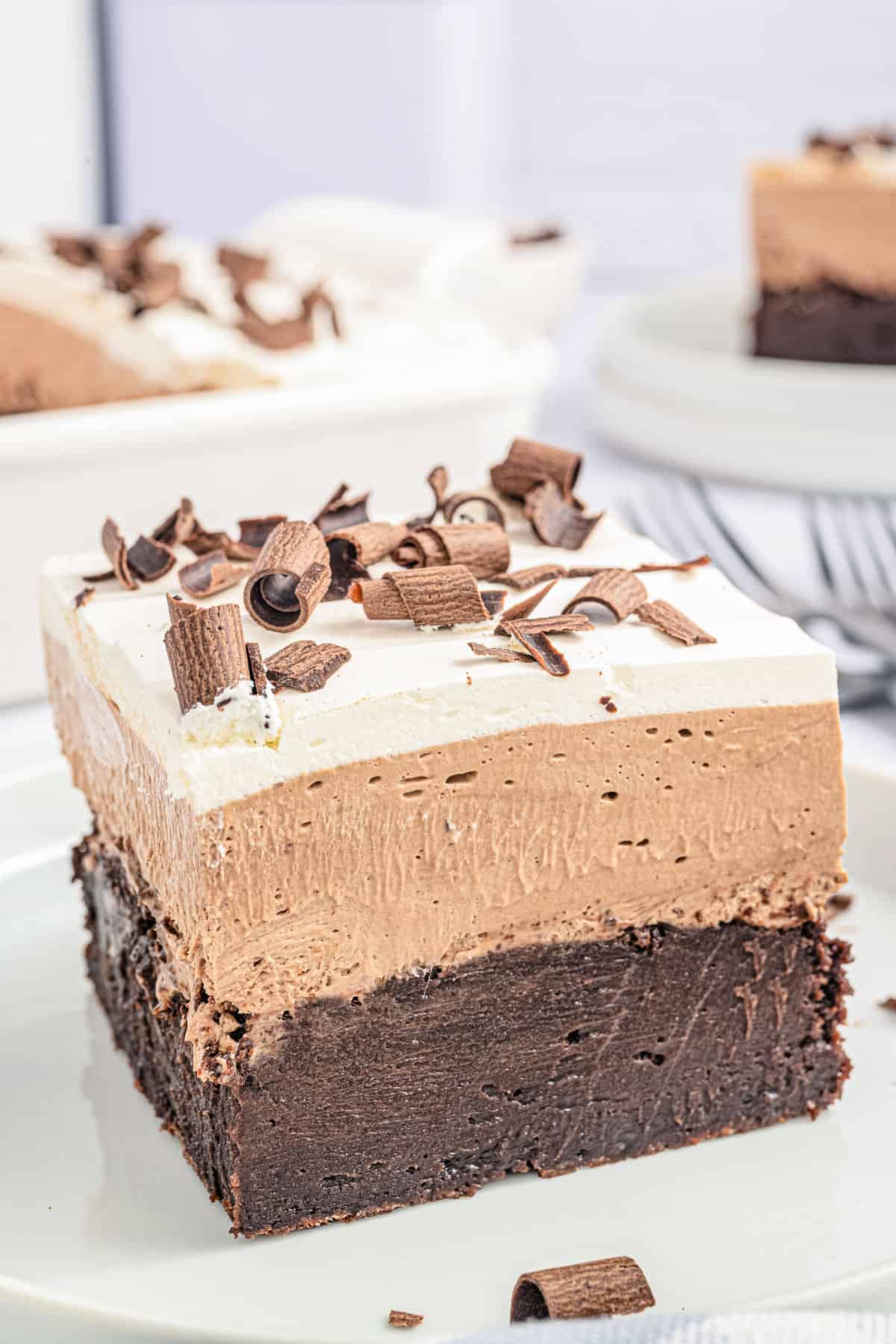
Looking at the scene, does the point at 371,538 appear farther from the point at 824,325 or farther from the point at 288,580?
the point at 824,325

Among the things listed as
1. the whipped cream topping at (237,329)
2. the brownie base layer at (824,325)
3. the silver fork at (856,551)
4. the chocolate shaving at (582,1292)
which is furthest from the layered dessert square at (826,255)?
the chocolate shaving at (582,1292)

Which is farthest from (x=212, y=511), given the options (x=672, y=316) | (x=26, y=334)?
(x=672, y=316)

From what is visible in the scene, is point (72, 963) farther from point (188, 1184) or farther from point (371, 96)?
point (371, 96)

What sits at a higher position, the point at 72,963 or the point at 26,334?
the point at 26,334

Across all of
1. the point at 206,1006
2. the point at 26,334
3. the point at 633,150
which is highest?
the point at 26,334

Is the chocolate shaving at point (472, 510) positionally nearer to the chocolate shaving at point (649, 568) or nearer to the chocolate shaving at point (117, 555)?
the chocolate shaving at point (649, 568)

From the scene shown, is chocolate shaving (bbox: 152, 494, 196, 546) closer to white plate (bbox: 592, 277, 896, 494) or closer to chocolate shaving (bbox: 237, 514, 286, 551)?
chocolate shaving (bbox: 237, 514, 286, 551)

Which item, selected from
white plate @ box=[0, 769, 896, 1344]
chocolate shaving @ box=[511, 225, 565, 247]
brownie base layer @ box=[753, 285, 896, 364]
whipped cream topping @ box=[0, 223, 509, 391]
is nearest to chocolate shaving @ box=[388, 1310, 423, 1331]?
white plate @ box=[0, 769, 896, 1344]
